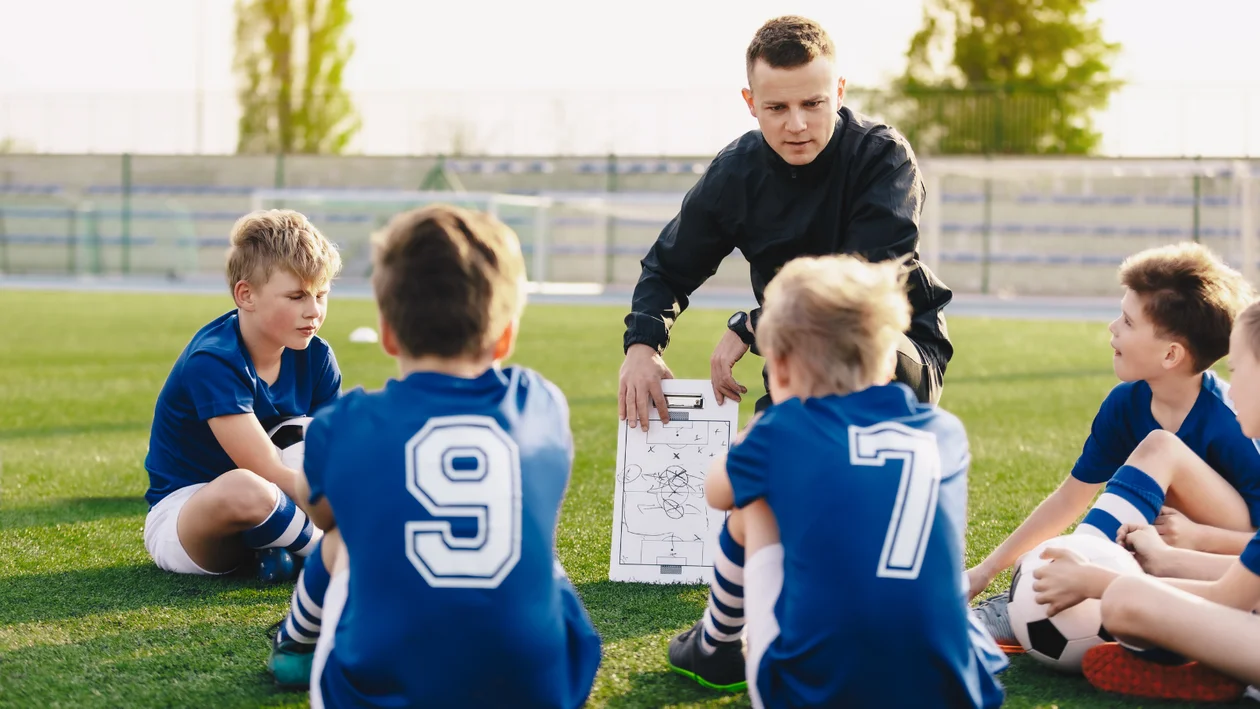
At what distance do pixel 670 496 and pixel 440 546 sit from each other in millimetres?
1533

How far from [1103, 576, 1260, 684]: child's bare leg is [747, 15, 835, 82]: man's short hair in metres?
1.46

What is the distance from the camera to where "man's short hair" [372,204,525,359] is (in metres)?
1.87

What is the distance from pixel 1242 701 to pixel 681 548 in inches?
55.1

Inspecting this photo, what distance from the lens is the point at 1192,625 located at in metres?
2.18

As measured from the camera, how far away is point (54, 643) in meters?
2.63

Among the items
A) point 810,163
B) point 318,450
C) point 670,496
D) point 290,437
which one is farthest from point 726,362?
point 318,450

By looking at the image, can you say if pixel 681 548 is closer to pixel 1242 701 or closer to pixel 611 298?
pixel 1242 701

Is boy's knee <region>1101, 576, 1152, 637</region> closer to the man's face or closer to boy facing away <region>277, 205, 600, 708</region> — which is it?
boy facing away <region>277, 205, 600, 708</region>

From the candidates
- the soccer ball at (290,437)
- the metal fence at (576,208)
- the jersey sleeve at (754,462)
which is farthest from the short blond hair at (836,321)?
the metal fence at (576,208)

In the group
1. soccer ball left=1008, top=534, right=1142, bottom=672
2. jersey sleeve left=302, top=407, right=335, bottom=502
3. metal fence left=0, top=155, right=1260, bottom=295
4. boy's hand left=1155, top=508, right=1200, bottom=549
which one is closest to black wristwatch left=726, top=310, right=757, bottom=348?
soccer ball left=1008, top=534, right=1142, bottom=672

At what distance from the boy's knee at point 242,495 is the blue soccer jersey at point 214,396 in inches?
6.3

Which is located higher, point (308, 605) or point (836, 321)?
point (836, 321)

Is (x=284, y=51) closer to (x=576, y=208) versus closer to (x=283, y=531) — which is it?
(x=576, y=208)

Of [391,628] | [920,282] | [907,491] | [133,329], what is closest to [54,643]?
[391,628]
